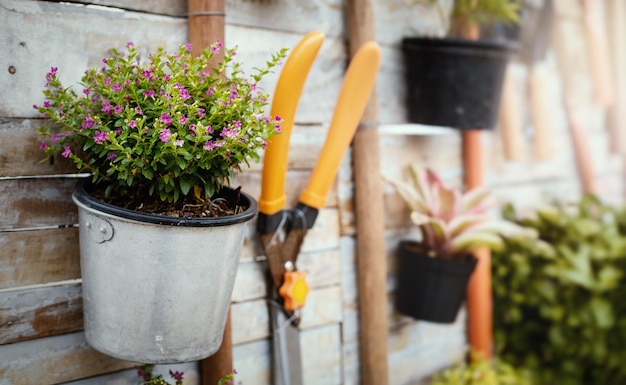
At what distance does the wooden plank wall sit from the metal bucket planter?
133 millimetres

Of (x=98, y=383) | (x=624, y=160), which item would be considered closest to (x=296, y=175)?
(x=98, y=383)

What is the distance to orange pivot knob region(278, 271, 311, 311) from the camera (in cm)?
133

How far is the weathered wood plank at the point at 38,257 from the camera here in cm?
111

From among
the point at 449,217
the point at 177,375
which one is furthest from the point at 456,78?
the point at 177,375

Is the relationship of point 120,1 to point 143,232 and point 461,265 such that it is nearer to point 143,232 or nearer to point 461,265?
point 143,232

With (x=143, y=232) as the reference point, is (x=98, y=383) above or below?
below

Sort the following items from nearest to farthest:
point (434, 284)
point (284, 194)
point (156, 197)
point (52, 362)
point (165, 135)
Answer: point (165, 135), point (156, 197), point (52, 362), point (284, 194), point (434, 284)

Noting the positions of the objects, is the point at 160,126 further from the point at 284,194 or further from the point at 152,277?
the point at 284,194

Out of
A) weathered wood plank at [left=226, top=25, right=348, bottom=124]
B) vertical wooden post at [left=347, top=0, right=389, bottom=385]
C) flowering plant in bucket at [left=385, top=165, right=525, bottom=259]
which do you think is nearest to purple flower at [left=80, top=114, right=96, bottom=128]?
weathered wood plank at [left=226, top=25, right=348, bottom=124]

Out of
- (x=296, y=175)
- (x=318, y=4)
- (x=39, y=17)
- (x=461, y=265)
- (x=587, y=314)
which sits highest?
(x=318, y=4)

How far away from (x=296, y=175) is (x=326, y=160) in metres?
0.16

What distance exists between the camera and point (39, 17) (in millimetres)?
1110

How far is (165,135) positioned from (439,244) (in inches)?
37.7

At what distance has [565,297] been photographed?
6.65 feet
